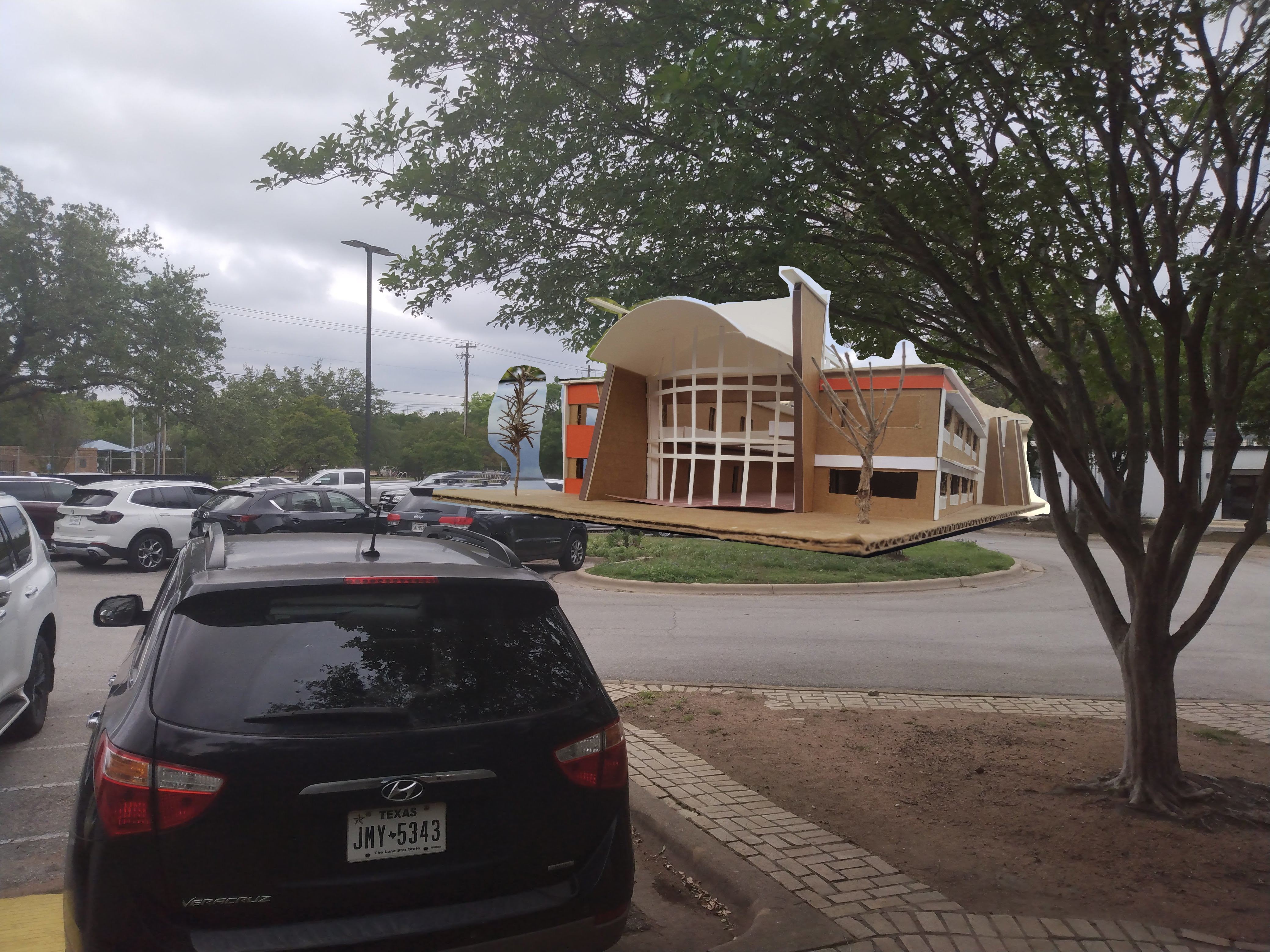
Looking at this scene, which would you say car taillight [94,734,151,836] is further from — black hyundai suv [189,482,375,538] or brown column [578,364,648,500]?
black hyundai suv [189,482,375,538]

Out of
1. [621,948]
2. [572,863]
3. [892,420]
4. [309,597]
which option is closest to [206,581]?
[309,597]

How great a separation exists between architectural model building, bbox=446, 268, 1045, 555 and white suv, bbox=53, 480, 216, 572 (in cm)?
1400

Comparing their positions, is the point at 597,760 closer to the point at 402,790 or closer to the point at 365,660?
the point at 402,790

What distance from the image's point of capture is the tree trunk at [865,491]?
4.03 m

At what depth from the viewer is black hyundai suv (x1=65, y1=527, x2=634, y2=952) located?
2564 millimetres

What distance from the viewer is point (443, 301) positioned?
249 inches

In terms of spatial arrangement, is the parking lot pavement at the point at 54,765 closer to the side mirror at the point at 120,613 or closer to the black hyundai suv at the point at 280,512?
the side mirror at the point at 120,613

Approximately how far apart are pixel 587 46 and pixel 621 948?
4.50m

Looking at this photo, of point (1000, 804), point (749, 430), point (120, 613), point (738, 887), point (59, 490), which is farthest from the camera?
point (59, 490)

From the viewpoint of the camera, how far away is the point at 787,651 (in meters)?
10.6

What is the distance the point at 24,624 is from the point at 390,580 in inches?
181

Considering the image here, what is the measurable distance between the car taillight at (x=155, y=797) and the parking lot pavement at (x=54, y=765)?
2390 mm

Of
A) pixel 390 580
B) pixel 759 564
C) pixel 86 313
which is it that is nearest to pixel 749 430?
pixel 390 580

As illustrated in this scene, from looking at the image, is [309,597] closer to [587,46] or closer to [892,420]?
[892,420]
